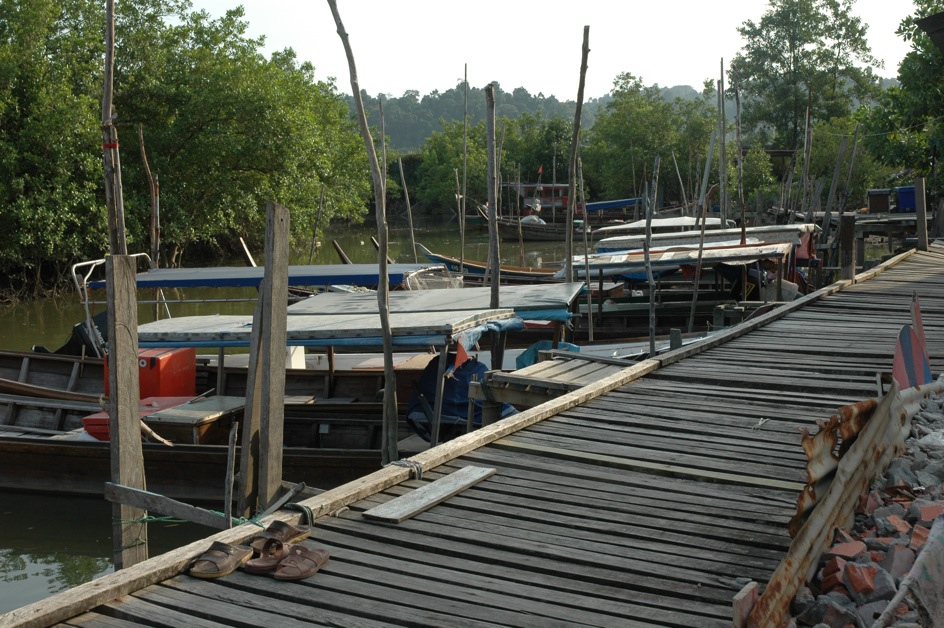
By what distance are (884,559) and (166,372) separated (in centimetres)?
904

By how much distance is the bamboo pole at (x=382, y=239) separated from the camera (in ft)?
23.4

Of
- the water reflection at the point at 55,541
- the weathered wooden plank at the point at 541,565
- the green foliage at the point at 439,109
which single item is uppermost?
the green foliage at the point at 439,109

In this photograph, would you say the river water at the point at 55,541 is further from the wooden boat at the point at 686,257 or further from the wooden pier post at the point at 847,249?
the wooden pier post at the point at 847,249

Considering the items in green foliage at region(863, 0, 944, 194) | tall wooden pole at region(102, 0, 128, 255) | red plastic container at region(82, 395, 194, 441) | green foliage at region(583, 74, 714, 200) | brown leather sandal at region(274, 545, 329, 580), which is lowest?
red plastic container at region(82, 395, 194, 441)

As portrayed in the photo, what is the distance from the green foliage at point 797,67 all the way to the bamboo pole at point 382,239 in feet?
159

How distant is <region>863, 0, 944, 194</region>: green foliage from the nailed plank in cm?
1620

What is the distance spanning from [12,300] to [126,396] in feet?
70.1

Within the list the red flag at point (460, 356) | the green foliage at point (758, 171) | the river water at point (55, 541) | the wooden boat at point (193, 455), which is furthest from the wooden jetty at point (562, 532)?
the green foliage at point (758, 171)

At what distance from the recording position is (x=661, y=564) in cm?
374

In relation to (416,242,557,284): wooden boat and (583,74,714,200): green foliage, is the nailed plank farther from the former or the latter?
(583,74,714,200): green foliage

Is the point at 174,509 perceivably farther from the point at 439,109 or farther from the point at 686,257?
the point at 439,109

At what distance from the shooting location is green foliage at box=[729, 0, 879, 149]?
5241cm

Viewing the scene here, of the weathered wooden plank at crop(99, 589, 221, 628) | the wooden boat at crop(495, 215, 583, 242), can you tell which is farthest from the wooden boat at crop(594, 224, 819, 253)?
the wooden boat at crop(495, 215, 583, 242)

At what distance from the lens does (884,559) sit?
3.56 m
